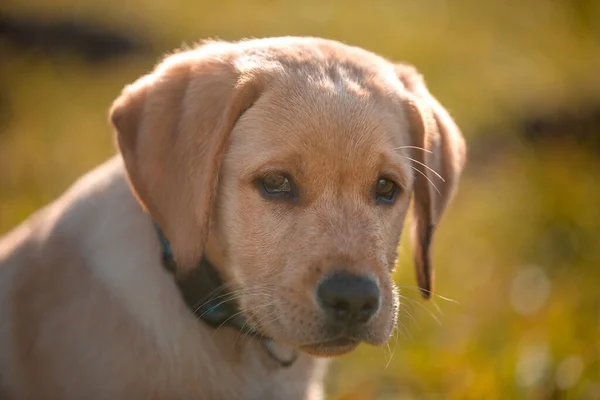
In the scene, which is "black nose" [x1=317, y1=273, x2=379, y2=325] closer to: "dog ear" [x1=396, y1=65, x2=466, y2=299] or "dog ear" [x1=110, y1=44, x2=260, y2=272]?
"dog ear" [x1=110, y1=44, x2=260, y2=272]

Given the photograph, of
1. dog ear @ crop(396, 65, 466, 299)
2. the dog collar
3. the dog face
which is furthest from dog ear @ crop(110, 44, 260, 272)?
dog ear @ crop(396, 65, 466, 299)

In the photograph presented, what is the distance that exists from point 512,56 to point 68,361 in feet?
36.8

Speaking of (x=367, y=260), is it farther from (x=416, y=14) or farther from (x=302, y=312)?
(x=416, y=14)

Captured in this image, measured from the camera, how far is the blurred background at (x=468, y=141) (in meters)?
5.21

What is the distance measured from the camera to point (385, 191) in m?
3.90

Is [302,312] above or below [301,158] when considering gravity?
below

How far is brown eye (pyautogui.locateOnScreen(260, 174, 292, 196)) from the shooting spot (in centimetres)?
366

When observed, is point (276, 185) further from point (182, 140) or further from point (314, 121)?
point (182, 140)

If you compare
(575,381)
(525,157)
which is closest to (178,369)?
(575,381)

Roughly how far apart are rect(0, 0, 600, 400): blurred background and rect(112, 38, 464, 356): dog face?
766 mm

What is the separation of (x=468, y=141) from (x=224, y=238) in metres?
7.10

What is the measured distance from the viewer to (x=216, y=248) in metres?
3.83

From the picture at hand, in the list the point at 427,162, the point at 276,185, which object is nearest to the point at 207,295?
the point at 276,185

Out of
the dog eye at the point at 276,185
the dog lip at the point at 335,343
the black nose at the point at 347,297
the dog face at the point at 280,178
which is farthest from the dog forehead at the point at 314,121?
the dog lip at the point at 335,343
